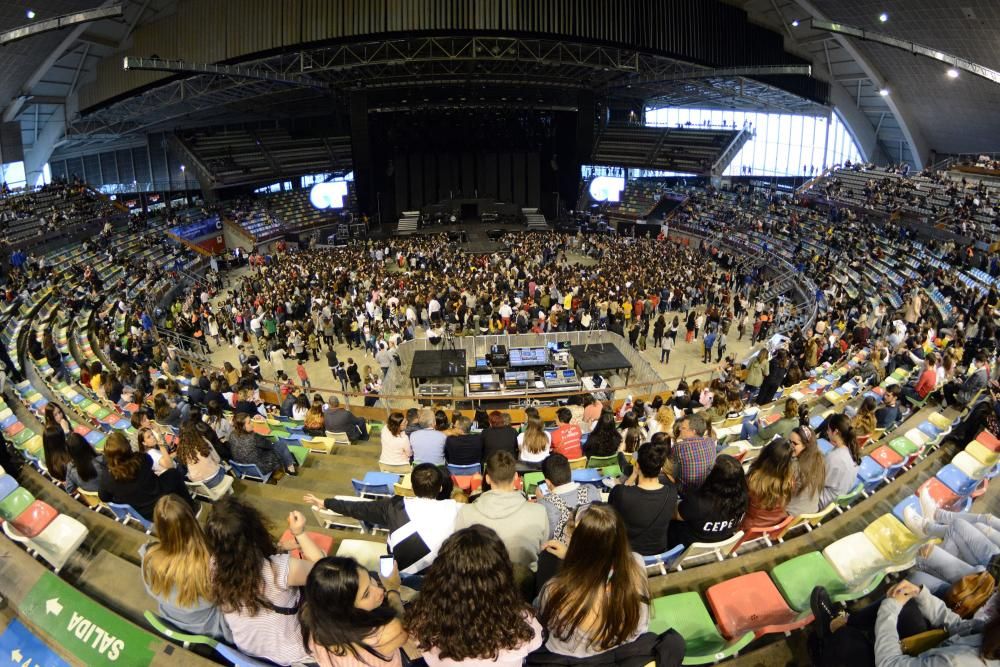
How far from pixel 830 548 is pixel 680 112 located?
1811 inches

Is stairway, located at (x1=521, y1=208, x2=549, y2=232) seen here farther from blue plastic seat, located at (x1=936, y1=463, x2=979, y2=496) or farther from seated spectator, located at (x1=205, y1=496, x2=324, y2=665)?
seated spectator, located at (x1=205, y1=496, x2=324, y2=665)

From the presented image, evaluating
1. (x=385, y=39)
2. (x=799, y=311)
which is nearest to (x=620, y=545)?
(x=799, y=311)

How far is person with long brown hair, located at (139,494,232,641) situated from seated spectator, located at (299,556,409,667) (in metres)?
0.85

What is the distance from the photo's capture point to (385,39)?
78.7 ft

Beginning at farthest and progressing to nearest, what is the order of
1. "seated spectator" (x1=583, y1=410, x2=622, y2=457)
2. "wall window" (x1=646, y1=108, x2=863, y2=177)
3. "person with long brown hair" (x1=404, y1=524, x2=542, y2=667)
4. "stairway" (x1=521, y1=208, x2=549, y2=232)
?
1. "wall window" (x1=646, y1=108, x2=863, y2=177)
2. "stairway" (x1=521, y1=208, x2=549, y2=232)
3. "seated spectator" (x1=583, y1=410, x2=622, y2=457)
4. "person with long brown hair" (x1=404, y1=524, x2=542, y2=667)

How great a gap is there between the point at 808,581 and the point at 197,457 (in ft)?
17.4

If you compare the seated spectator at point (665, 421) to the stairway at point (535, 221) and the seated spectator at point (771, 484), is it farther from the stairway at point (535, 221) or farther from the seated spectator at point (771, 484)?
the stairway at point (535, 221)

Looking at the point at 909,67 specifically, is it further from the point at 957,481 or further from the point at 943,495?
the point at 943,495

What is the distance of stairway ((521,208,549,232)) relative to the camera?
1462 inches

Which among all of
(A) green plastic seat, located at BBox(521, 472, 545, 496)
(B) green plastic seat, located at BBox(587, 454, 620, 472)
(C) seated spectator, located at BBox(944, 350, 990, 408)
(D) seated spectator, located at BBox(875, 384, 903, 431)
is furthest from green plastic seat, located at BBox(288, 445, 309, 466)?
(C) seated spectator, located at BBox(944, 350, 990, 408)

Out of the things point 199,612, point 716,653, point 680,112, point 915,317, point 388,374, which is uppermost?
point 680,112

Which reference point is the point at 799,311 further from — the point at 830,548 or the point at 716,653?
the point at 716,653

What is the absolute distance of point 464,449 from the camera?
18.8ft

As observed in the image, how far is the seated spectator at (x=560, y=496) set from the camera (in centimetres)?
382
